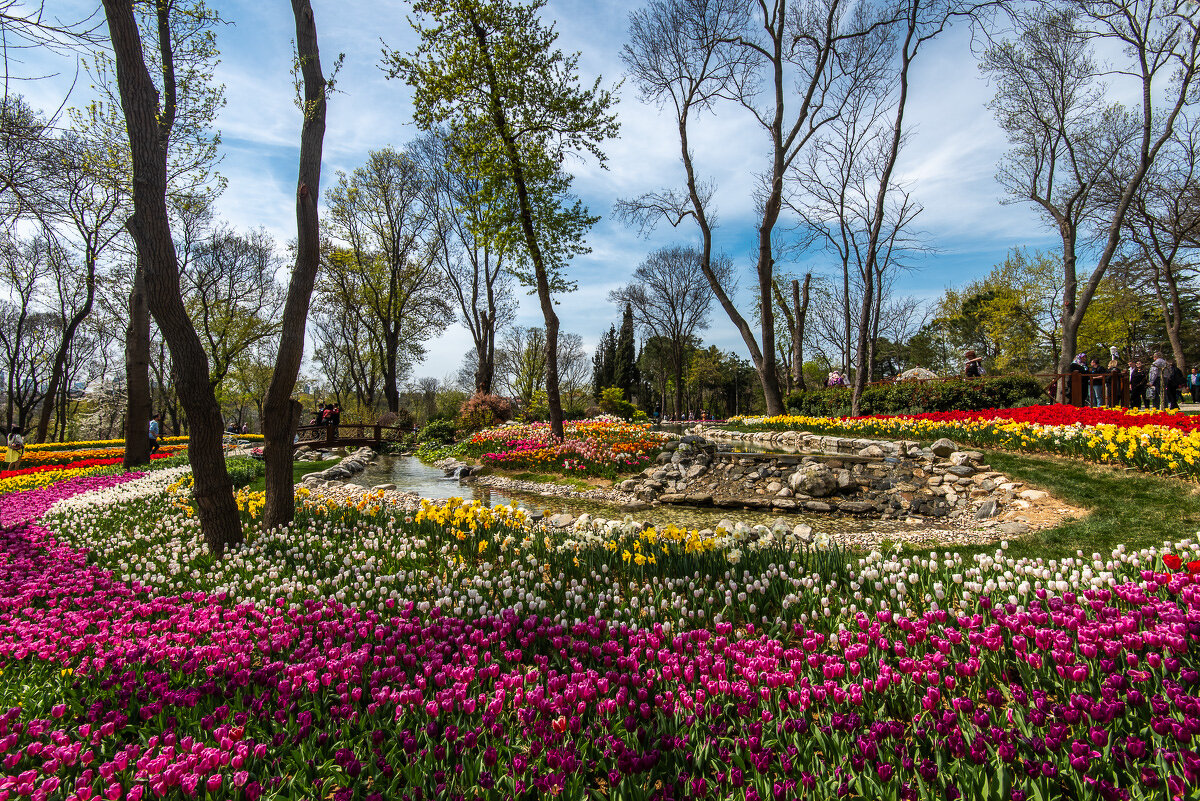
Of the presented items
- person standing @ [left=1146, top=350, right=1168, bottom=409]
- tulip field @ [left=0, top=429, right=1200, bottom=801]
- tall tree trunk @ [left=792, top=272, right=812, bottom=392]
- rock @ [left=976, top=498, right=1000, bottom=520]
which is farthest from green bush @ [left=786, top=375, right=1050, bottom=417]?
tulip field @ [left=0, top=429, right=1200, bottom=801]

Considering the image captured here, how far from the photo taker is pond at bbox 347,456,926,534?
6.56 meters

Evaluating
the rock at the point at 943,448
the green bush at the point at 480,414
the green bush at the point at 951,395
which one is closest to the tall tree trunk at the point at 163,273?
the rock at the point at 943,448

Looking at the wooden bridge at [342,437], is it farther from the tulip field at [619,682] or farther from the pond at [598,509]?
the tulip field at [619,682]

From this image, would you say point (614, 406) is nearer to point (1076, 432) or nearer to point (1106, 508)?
point (1076, 432)

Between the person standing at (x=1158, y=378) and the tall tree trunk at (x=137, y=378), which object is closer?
the tall tree trunk at (x=137, y=378)

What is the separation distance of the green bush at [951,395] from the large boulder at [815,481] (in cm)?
908

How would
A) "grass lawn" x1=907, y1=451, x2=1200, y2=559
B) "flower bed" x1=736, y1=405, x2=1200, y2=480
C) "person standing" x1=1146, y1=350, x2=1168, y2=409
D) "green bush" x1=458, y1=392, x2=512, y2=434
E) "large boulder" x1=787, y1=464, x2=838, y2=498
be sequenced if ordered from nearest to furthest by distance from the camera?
"grass lawn" x1=907, y1=451, x2=1200, y2=559
"flower bed" x1=736, y1=405, x2=1200, y2=480
"large boulder" x1=787, y1=464, x2=838, y2=498
"person standing" x1=1146, y1=350, x2=1168, y2=409
"green bush" x1=458, y1=392, x2=512, y2=434

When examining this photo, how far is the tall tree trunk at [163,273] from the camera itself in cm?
427

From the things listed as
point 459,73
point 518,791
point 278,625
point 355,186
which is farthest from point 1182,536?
point 355,186

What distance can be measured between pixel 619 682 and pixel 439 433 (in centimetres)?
1891

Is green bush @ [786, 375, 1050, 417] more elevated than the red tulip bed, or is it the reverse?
green bush @ [786, 375, 1050, 417]

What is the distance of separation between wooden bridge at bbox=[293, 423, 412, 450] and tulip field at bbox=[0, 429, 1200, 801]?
54.5ft

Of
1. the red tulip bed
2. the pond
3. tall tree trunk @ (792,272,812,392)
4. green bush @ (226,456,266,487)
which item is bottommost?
the pond

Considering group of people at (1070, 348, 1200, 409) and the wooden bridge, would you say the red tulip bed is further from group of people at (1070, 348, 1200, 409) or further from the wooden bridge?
the wooden bridge
